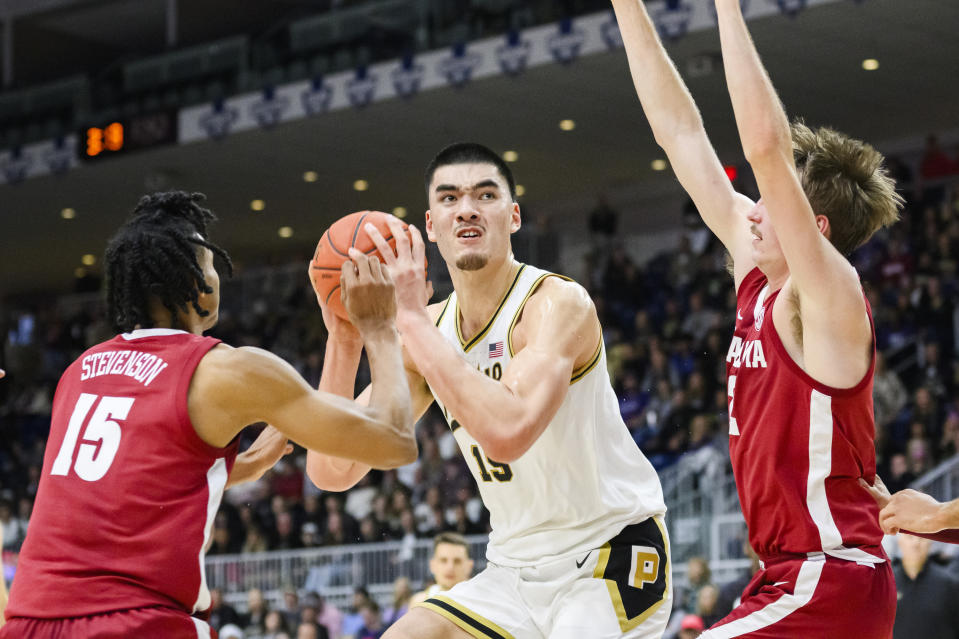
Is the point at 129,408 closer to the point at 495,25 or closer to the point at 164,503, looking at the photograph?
the point at 164,503

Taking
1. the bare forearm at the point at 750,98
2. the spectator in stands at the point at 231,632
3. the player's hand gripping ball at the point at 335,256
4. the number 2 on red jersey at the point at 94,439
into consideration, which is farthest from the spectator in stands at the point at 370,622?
the bare forearm at the point at 750,98

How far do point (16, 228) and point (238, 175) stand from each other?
6432 mm

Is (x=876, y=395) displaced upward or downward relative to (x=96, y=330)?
downward

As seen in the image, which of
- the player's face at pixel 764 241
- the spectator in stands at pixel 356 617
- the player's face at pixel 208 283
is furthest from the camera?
the spectator in stands at pixel 356 617

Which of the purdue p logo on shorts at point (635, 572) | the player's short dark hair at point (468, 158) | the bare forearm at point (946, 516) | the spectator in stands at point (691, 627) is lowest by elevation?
the spectator in stands at point (691, 627)

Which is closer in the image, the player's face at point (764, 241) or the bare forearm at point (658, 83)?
the player's face at point (764, 241)

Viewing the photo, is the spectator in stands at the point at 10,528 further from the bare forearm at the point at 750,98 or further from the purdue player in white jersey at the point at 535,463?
the bare forearm at the point at 750,98

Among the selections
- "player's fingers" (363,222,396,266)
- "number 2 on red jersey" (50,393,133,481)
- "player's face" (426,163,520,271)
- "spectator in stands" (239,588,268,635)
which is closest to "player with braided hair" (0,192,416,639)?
"number 2 on red jersey" (50,393,133,481)

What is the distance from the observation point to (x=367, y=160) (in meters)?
22.1

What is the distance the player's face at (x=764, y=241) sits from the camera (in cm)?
423

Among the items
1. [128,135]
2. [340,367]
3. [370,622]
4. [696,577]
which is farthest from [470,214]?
[128,135]

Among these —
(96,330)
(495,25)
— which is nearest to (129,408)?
(495,25)

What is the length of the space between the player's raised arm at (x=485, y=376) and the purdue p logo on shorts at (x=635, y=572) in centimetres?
70

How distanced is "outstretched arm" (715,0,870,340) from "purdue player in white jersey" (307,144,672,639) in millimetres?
964
